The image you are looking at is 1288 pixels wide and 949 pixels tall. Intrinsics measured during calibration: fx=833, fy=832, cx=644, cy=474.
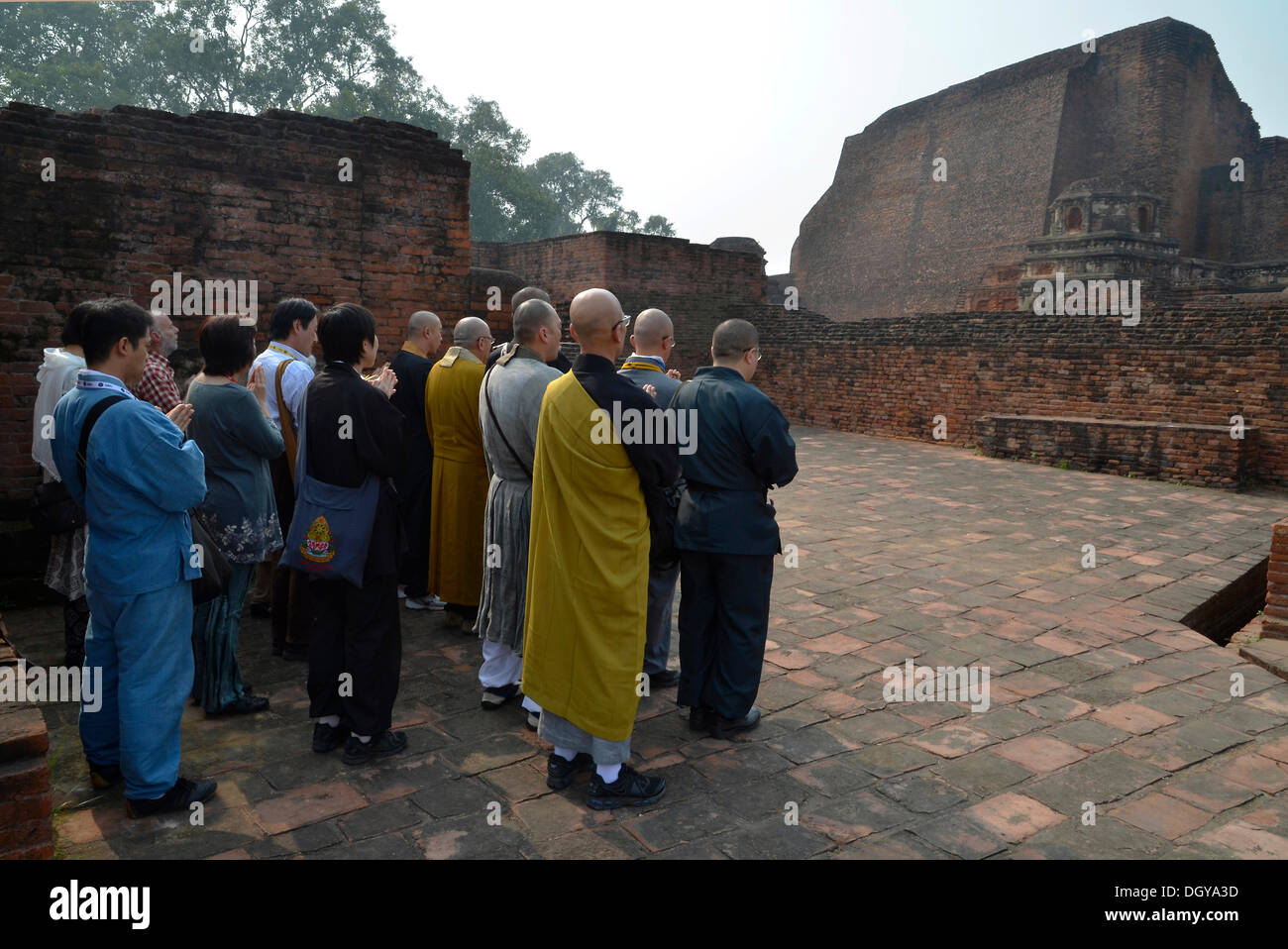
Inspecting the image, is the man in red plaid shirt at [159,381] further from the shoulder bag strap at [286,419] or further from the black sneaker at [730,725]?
the black sneaker at [730,725]

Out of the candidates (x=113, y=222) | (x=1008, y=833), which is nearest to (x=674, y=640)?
(x=1008, y=833)

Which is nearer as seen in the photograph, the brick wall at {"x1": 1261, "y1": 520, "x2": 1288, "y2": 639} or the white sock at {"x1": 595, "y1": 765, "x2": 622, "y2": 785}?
the white sock at {"x1": 595, "y1": 765, "x2": 622, "y2": 785}

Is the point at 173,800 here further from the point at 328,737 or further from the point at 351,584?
the point at 351,584

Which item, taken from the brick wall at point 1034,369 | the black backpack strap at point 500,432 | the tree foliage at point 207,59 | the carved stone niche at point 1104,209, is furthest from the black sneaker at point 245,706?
the tree foliage at point 207,59

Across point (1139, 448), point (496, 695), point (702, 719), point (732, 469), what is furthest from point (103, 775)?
point (1139, 448)

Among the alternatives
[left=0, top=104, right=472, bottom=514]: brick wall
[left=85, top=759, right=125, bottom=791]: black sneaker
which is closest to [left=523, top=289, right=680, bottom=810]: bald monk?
[left=85, top=759, right=125, bottom=791]: black sneaker

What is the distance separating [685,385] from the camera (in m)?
3.41

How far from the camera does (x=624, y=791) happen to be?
2.76 meters

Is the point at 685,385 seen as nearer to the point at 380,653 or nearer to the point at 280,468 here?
the point at 380,653

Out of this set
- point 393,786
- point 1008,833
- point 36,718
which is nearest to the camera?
point 36,718

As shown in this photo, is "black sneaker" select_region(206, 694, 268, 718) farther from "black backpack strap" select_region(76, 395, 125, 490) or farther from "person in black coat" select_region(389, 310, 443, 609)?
"person in black coat" select_region(389, 310, 443, 609)

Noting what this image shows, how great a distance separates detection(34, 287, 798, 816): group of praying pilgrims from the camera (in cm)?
263

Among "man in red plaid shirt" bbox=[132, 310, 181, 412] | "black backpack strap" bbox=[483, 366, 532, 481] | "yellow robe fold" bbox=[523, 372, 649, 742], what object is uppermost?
"man in red plaid shirt" bbox=[132, 310, 181, 412]

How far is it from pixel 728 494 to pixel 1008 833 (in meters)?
1.48
